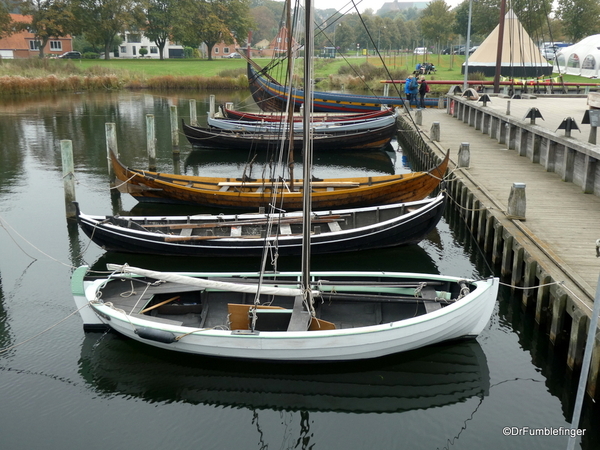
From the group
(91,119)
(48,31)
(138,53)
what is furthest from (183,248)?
(138,53)

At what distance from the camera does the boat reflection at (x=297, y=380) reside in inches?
399

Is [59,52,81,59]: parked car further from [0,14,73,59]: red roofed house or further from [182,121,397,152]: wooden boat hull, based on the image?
[182,121,397,152]: wooden boat hull

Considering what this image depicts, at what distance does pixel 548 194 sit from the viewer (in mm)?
17062

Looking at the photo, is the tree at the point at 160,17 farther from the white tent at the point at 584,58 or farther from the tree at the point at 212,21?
the white tent at the point at 584,58

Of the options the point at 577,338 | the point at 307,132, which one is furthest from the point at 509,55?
the point at 307,132

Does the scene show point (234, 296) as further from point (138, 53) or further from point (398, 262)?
point (138, 53)

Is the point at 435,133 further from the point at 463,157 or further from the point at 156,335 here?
the point at 156,335

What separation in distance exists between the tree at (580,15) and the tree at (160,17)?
5295cm

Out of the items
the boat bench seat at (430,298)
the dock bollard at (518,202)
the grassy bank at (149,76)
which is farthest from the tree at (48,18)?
the boat bench seat at (430,298)

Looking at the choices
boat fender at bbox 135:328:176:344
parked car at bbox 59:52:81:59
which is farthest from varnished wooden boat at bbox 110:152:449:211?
parked car at bbox 59:52:81:59

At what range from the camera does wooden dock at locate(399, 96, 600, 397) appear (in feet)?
35.5

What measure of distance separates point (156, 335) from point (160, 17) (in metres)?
83.6

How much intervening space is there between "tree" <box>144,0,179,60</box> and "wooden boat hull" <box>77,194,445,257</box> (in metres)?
75.9

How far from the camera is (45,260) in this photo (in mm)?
16688
